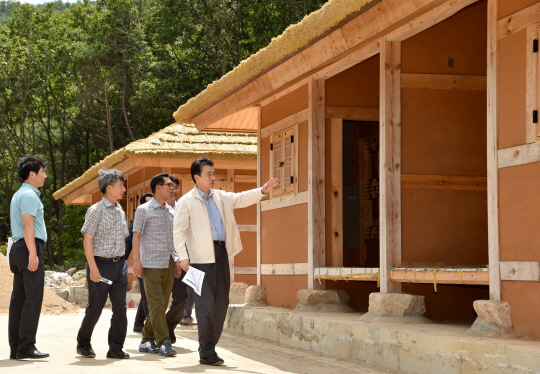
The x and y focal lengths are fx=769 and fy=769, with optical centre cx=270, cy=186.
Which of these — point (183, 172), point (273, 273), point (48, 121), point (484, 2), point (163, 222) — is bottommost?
point (273, 273)

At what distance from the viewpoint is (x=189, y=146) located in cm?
1547

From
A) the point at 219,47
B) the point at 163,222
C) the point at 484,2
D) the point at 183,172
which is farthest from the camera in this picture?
the point at 219,47

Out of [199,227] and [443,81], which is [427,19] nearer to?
[443,81]

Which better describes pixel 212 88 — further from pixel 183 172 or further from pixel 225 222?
pixel 183 172

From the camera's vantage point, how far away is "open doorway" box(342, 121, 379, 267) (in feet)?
32.8

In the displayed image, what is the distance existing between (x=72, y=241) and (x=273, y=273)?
30.1 meters

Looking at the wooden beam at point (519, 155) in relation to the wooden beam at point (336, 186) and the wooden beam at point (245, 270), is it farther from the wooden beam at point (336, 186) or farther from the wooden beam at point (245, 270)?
the wooden beam at point (245, 270)

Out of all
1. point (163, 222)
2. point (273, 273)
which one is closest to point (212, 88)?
point (273, 273)

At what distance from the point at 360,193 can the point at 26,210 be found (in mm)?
5004

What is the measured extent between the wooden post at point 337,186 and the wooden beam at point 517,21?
3.48 m

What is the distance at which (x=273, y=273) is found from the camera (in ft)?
35.3

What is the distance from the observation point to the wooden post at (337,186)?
948 cm

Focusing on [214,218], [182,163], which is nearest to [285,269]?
[214,218]

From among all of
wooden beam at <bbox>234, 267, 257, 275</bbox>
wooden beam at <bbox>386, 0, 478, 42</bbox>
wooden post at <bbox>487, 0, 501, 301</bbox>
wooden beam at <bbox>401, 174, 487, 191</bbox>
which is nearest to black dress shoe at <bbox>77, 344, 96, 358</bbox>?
wooden beam at <bbox>401, 174, 487, 191</bbox>
